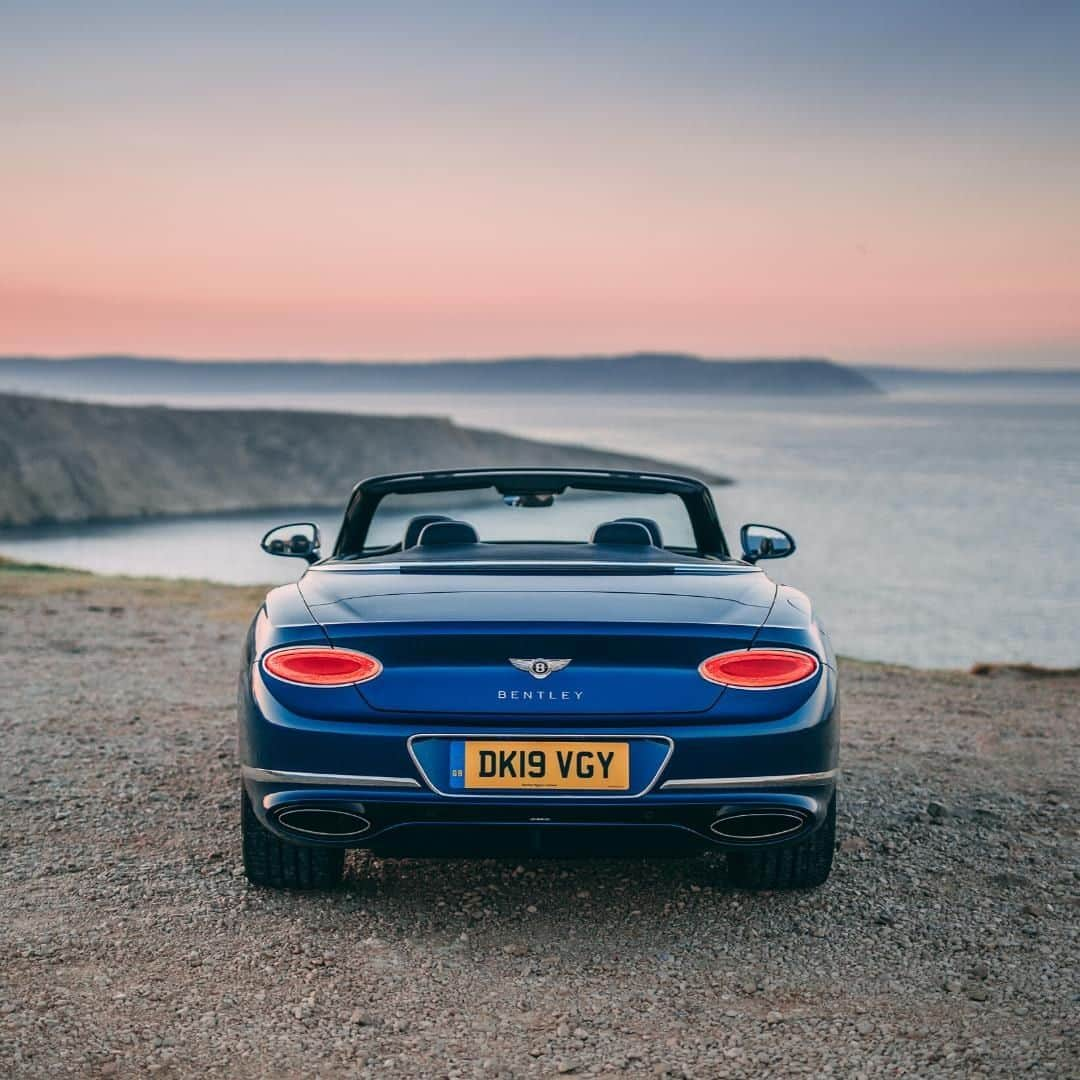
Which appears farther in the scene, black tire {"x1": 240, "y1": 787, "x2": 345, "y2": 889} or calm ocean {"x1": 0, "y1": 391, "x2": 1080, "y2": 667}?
calm ocean {"x1": 0, "y1": 391, "x2": 1080, "y2": 667}

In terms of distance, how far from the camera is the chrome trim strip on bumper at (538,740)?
3574 mm

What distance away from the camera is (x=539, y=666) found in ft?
11.8

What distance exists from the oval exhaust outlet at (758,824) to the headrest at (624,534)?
1.45 m

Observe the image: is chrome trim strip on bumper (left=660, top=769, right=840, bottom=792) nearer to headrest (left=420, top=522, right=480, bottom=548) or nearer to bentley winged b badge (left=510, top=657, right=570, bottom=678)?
bentley winged b badge (left=510, top=657, right=570, bottom=678)

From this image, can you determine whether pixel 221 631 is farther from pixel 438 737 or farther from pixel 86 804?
pixel 438 737

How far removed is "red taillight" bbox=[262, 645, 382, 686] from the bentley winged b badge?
404 mm

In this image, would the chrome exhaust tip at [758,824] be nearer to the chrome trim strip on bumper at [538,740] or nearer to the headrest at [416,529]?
the chrome trim strip on bumper at [538,740]

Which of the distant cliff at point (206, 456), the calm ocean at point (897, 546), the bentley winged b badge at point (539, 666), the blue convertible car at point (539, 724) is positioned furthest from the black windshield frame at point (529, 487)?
the distant cliff at point (206, 456)

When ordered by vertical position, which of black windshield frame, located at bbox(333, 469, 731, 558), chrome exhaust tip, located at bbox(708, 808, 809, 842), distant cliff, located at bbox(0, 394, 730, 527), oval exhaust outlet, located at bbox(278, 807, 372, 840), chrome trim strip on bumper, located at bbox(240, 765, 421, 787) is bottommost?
distant cliff, located at bbox(0, 394, 730, 527)

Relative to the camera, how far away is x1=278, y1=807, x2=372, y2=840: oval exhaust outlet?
3.67 m

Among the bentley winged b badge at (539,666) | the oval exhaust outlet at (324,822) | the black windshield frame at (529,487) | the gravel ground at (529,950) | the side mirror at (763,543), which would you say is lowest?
the gravel ground at (529,950)

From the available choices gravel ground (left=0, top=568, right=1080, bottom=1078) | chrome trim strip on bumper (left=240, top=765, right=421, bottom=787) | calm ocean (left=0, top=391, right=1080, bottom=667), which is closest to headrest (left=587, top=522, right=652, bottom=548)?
gravel ground (left=0, top=568, right=1080, bottom=1078)

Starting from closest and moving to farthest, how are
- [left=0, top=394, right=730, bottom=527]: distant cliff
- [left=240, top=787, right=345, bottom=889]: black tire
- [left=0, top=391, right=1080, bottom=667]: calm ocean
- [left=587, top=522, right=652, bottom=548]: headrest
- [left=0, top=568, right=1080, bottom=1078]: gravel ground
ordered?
[left=0, top=568, right=1080, bottom=1078]: gravel ground, [left=240, top=787, right=345, bottom=889]: black tire, [left=587, top=522, right=652, bottom=548]: headrest, [left=0, top=391, right=1080, bottom=667]: calm ocean, [left=0, top=394, right=730, bottom=527]: distant cliff

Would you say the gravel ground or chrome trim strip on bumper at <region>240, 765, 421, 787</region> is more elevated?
chrome trim strip on bumper at <region>240, 765, 421, 787</region>
